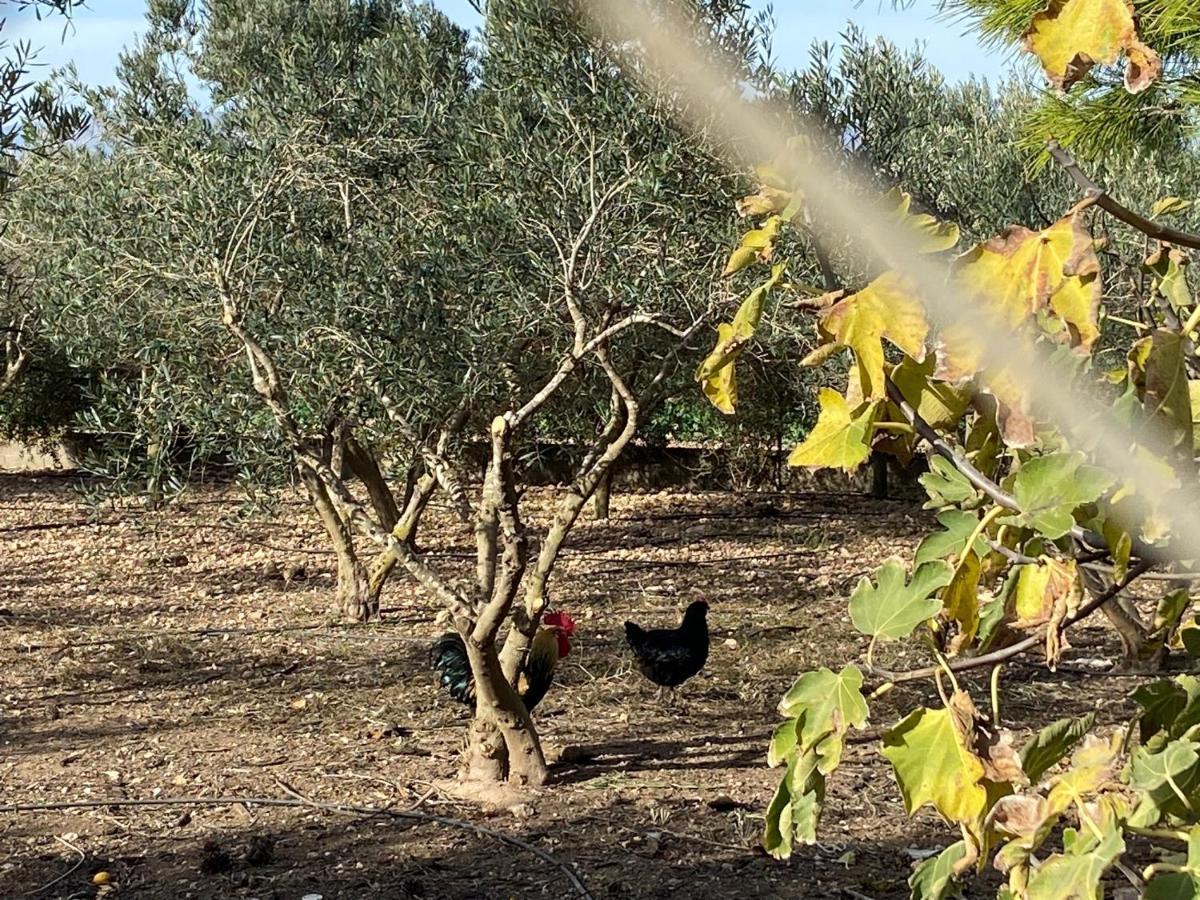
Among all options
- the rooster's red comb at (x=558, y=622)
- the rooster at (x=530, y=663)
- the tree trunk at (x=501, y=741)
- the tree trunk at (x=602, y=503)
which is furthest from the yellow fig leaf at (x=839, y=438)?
the tree trunk at (x=602, y=503)

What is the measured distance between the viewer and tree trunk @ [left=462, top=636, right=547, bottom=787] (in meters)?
4.80

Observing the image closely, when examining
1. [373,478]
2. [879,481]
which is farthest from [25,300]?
[879,481]

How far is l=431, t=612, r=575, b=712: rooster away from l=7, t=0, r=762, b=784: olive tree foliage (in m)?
0.14

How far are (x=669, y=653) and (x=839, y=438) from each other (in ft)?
17.0

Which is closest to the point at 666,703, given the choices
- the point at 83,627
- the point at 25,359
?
the point at 83,627

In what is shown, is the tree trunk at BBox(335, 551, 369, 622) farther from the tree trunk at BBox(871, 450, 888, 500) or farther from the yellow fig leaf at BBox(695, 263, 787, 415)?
the tree trunk at BBox(871, 450, 888, 500)

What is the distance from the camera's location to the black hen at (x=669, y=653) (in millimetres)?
6254

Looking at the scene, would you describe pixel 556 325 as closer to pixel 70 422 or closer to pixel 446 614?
pixel 446 614

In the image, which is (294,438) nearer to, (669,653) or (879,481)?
(669,653)

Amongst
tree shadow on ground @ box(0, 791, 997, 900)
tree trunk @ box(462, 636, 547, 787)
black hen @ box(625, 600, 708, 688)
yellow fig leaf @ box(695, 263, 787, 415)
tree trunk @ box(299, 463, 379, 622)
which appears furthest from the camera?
tree trunk @ box(299, 463, 379, 622)

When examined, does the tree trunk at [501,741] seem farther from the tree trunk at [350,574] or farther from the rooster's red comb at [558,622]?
the tree trunk at [350,574]

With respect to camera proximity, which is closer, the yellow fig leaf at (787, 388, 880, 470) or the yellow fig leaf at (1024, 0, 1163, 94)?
the yellow fig leaf at (1024, 0, 1163, 94)

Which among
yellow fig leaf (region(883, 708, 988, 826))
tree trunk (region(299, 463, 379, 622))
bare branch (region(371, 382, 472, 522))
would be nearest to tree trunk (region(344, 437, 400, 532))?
tree trunk (region(299, 463, 379, 622))

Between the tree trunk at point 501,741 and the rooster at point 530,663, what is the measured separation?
168mm
